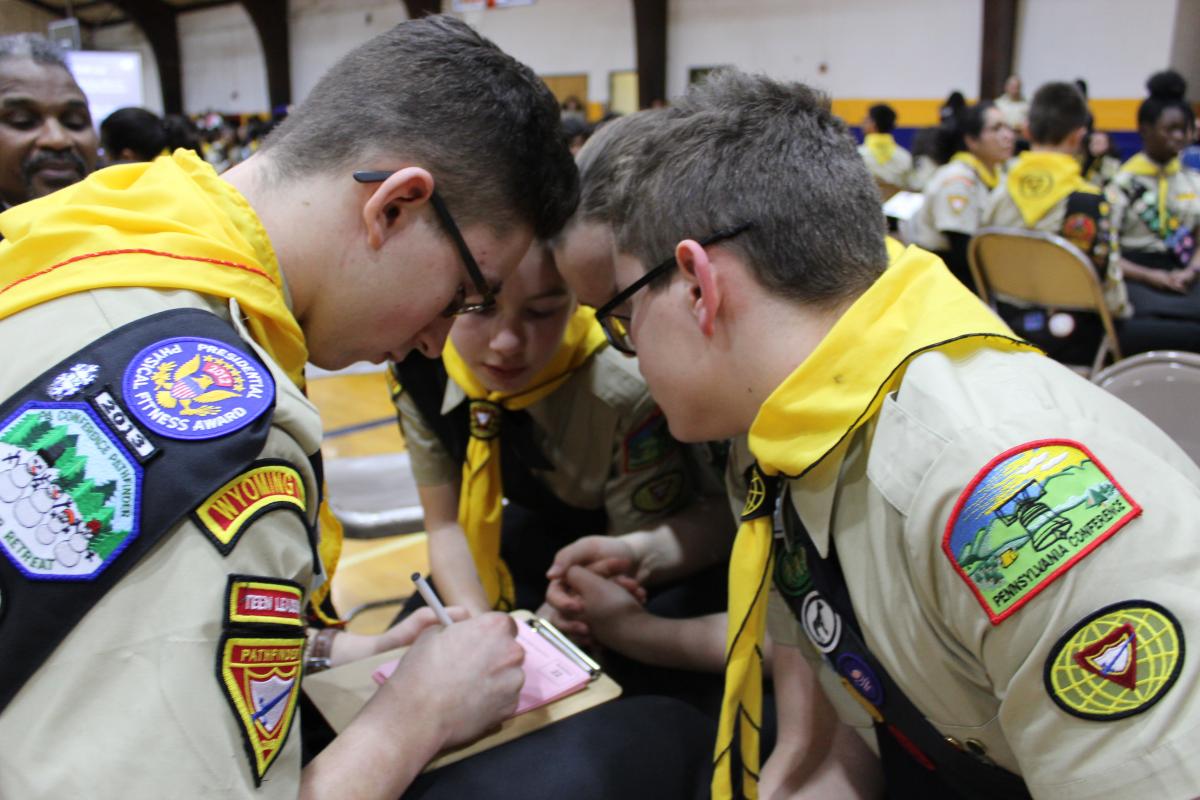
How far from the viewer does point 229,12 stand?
1855 cm

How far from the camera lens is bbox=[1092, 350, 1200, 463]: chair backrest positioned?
1.55m

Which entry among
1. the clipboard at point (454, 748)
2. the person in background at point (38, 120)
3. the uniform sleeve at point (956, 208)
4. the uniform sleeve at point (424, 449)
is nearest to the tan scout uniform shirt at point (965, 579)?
the clipboard at point (454, 748)

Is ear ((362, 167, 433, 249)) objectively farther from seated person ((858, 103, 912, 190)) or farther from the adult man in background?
seated person ((858, 103, 912, 190))

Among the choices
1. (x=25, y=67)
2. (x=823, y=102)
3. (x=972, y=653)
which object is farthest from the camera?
(x=25, y=67)

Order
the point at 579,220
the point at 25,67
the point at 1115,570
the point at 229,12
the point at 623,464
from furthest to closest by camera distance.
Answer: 1. the point at 229,12
2. the point at 25,67
3. the point at 623,464
4. the point at 579,220
5. the point at 1115,570

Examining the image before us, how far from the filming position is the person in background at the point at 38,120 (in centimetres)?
258

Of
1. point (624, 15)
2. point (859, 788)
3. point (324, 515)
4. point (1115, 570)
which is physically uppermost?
point (624, 15)

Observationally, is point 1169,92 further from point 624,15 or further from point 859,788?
point 624,15

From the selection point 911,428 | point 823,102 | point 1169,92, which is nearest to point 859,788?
point 911,428

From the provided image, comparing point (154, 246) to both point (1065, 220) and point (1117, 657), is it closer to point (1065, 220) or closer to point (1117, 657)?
point (1117, 657)

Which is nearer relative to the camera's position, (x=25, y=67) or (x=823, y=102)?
(x=823, y=102)

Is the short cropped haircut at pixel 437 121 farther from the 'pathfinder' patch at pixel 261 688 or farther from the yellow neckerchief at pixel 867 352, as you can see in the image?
the 'pathfinder' patch at pixel 261 688

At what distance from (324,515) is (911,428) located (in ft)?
2.73

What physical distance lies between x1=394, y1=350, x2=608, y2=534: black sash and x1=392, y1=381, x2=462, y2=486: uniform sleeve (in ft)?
0.05
